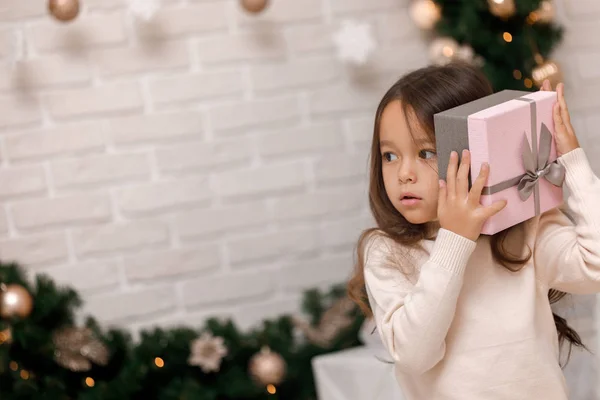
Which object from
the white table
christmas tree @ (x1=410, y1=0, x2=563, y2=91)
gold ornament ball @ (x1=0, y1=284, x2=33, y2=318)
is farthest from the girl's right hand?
gold ornament ball @ (x1=0, y1=284, x2=33, y2=318)

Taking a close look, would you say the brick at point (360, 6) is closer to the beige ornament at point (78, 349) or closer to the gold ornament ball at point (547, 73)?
the gold ornament ball at point (547, 73)

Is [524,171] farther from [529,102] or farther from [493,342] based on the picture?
[493,342]

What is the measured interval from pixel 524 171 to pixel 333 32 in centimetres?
90

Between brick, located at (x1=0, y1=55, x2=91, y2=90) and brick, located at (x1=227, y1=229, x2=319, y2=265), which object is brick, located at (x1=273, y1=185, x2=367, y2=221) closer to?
brick, located at (x1=227, y1=229, x2=319, y2=265)

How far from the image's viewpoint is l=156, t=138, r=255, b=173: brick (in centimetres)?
194

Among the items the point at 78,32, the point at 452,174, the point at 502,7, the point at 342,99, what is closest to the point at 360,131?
the point at 342,99

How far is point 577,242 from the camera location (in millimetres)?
1204

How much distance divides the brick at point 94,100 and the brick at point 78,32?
10 cm

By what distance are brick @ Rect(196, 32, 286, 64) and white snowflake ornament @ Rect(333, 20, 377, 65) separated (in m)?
0.14

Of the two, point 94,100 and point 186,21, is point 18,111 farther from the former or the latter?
point 186,21

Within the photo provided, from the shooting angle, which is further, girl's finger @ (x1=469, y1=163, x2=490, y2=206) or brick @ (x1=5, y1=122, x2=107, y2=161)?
brick @ (x1=5, y1=122, x2=107, y2=161)

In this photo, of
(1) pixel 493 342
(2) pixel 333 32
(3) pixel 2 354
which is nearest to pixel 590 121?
(2) pixel 333 32

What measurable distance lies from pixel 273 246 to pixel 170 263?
0.81 feet

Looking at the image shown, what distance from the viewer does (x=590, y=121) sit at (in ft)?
6.68
